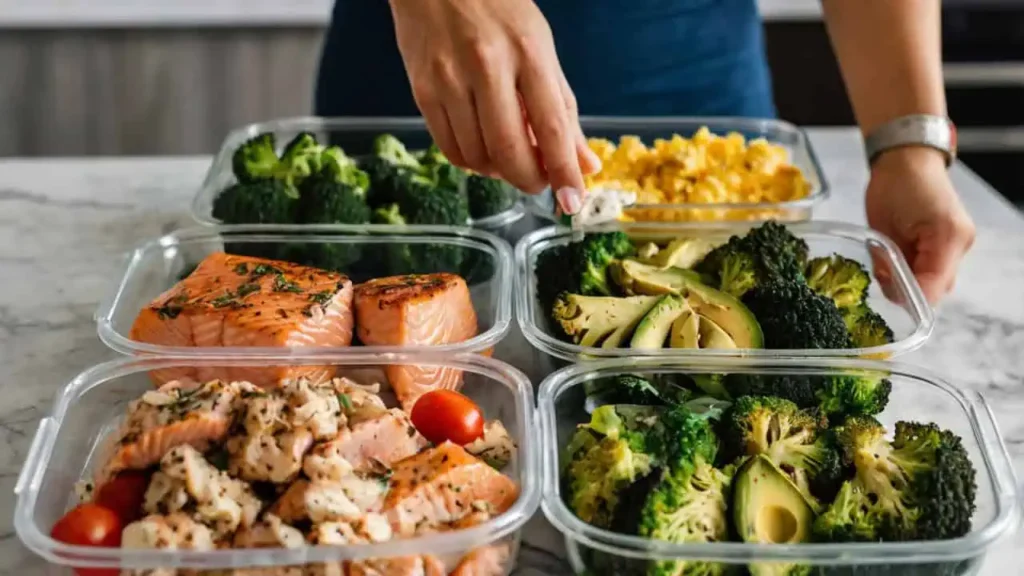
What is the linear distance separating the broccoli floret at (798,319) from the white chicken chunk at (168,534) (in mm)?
759

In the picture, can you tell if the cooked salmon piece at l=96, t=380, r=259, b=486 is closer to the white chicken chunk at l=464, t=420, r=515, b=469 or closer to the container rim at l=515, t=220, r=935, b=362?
the white chicken chunk at l=464, t=420, r=515, b=469

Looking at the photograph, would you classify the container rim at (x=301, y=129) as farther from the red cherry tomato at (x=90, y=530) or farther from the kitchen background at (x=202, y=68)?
the kitchen background at (x=202, y=68)

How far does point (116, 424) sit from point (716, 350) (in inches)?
29.2

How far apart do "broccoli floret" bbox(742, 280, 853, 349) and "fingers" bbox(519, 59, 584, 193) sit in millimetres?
318

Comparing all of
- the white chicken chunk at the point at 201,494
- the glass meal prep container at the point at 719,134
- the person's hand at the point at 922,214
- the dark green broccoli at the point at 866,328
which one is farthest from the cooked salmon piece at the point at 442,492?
the person's hand at the point at 922,214

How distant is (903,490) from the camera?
3.62 feet

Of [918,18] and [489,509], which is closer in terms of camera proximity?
[489,509]

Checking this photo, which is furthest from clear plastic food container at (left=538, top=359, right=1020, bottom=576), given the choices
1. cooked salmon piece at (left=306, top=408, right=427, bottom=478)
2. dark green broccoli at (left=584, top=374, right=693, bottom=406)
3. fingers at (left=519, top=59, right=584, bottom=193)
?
fingers at (left=519, top=59, right=584, bottom=193)

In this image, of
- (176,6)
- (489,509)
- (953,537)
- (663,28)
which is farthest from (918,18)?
(176,6)

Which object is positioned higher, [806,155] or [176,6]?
[806,155]

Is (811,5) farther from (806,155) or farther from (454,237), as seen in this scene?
(454,237)

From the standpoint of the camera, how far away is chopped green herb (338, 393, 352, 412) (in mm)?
1177

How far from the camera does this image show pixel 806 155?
202 centimetres

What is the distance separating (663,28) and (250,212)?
3.24 feet
